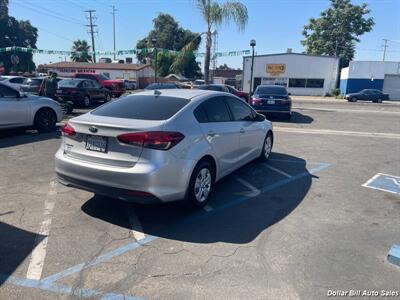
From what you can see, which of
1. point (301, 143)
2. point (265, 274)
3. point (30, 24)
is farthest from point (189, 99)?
point (30, 24)

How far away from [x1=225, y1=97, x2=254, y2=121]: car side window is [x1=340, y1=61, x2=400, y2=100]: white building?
4245cm

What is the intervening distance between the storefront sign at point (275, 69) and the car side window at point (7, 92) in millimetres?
40104

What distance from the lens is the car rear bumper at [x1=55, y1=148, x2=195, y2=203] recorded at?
384 centimetres

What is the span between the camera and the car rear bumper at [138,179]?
151 inches

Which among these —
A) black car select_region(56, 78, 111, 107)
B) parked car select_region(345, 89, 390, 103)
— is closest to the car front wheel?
black car select_region(56, 78, 111, 107)

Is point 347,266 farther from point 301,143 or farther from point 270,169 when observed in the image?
point 301,143

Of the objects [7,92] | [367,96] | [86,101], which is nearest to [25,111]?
[7,92]

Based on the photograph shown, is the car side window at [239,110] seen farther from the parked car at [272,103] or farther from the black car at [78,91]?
the black car at [78,91]

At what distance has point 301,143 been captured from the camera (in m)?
9.92

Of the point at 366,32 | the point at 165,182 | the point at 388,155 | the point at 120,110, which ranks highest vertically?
the point at 366,32

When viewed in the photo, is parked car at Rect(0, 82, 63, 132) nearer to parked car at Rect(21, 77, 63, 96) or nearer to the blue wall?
parked car at Rect(21, 77, 63, 96)

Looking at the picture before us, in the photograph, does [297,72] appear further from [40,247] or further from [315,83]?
[40,247]

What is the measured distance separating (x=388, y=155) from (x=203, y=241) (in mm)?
6916

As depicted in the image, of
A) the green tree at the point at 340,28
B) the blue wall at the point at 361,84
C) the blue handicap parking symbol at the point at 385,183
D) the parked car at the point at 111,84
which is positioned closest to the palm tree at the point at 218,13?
the parked car at the point at 111,84
